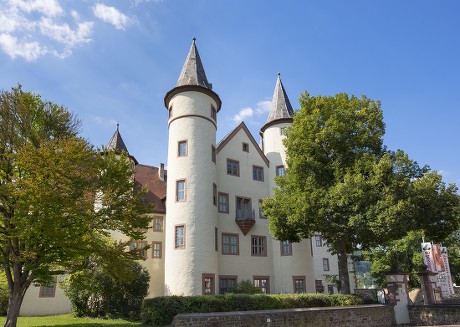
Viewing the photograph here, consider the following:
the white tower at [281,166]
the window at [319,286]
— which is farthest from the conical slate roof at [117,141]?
the window at [319,286]

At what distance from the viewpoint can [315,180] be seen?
2334cm

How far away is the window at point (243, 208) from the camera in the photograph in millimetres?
29172

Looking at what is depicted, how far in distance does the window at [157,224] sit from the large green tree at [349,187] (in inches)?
407

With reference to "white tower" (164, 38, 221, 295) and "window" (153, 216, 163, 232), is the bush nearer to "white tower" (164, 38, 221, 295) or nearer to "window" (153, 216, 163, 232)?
"window" (153, 216, 163, 232)

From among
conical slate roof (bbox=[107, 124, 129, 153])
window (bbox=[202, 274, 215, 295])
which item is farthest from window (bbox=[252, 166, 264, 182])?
conical slate roof (bbox=[107, 124, 129, 153])

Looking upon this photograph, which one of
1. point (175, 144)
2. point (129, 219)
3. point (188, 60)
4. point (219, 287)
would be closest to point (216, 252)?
point (219, 287)

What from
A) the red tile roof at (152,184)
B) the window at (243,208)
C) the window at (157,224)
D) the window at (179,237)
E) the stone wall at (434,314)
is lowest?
the stone wall at (434,314)

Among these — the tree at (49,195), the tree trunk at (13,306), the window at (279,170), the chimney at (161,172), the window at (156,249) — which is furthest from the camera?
the chimney at (161,172)

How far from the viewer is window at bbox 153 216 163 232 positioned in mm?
30312

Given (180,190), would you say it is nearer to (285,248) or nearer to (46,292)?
(285,248)

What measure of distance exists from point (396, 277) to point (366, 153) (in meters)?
7.67

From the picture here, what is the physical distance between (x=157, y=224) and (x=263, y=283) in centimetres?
987

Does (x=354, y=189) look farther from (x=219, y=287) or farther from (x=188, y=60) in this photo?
(x=188, y=60)

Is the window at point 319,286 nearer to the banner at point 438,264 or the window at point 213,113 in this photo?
the banner at point 438,264
